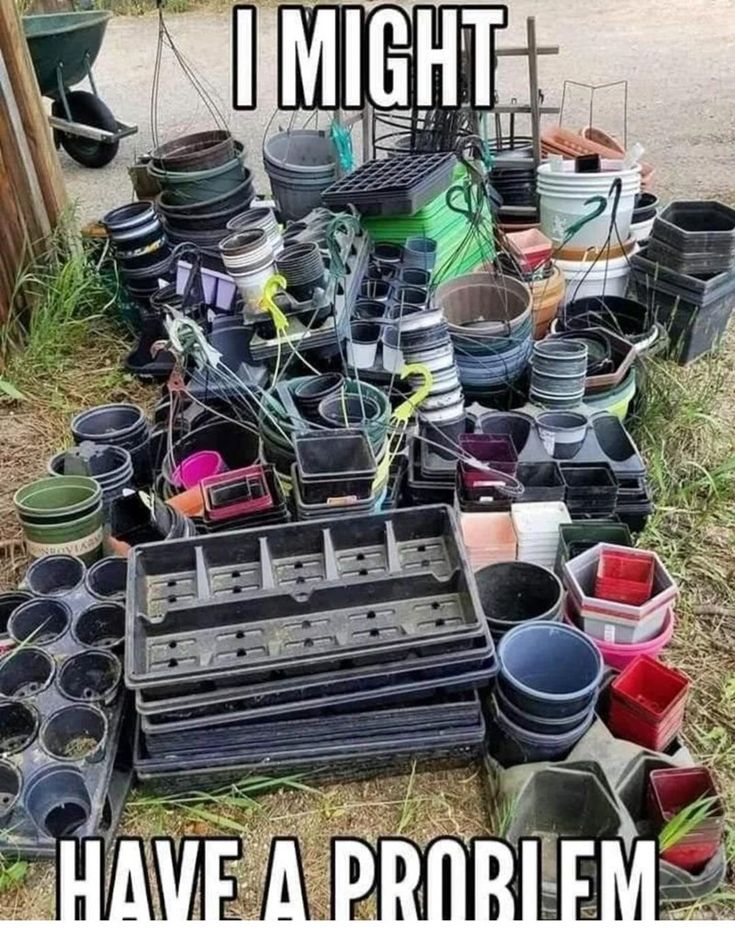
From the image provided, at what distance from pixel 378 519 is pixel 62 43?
4.35m

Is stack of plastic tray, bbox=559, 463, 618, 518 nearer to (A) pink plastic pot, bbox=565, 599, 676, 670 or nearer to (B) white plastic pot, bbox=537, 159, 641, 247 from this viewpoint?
(A) pink plastic pot, bbox=565, 599, 676, 670

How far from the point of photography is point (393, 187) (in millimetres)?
3322

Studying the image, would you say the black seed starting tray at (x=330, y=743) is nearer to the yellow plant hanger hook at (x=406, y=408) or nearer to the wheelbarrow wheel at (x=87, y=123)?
the yellow plant hanger hook at (x=406, y=408)

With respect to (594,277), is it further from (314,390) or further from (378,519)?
(378,519)

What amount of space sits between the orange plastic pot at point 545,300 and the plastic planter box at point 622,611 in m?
1.34

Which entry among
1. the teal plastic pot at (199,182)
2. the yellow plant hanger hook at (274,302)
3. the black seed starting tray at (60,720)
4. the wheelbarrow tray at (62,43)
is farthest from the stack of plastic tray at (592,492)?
the wheelbarrow tray at (62,43)

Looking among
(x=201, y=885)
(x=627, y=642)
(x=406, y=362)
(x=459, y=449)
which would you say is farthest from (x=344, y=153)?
(x=201, y=885)

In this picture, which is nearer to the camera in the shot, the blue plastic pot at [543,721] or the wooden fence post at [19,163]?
the blue plastic pot at [543,721]

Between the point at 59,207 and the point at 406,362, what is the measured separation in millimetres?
1978

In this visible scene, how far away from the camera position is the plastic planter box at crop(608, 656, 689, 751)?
1.98 metres

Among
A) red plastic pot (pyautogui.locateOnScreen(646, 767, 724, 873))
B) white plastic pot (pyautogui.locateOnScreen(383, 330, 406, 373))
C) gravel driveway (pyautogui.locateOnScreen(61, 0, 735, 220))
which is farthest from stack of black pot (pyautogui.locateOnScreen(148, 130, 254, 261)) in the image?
red plastic pot (pyautogui.locateOnScreen(646, 767, 724, 873))

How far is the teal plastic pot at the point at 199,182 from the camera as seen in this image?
363 cm

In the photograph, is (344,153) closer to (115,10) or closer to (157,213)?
(157,213)

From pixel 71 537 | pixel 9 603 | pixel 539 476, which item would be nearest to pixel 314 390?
pixel 539 476
